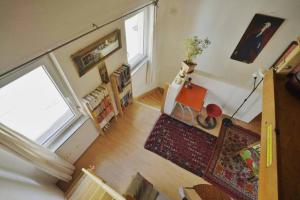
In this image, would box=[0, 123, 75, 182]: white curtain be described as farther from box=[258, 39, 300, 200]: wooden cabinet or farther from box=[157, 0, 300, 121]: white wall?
box=[157, 0, 300, 121]: white wall

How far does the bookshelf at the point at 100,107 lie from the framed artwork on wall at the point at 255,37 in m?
2.07

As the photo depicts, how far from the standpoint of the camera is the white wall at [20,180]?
1.00 meters

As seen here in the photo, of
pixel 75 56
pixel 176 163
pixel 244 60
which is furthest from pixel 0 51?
pixel 244 60

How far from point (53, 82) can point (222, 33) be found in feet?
7.60

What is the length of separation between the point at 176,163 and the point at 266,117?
1489 mm

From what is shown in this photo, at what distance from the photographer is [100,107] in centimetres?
182

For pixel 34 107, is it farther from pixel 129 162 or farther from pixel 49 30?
pixel 129 162

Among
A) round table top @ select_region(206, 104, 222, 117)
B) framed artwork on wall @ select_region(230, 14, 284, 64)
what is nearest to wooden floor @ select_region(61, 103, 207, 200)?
round table top @ select_region(206, 104, 222, 117)

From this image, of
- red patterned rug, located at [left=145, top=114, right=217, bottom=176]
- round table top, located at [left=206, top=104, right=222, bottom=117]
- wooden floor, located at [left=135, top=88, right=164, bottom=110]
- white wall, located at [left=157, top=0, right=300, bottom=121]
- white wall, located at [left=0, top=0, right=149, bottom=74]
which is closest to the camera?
white wall, located at [left=0, top=0, right=149, bottom=74]

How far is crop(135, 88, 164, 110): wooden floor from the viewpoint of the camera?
3.01 metres

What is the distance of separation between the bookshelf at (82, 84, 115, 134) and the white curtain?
554 millimetres

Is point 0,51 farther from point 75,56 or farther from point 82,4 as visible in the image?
point 82,4

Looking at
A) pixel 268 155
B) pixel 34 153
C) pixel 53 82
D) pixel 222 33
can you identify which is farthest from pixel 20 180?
pixel 222 33

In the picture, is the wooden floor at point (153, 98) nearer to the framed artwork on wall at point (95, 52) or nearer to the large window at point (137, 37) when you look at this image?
the large window at point (137, 37)
